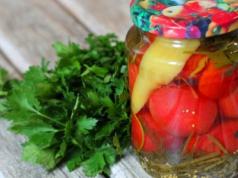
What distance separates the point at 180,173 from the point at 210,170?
0.04 meters

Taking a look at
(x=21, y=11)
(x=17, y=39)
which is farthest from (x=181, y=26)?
(x=21, y=11)

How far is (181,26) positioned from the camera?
660 millimetres

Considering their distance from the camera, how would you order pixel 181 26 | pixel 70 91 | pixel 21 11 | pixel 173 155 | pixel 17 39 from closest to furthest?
pixel 181 26, pixel 173 155, pixel 70 91, pixel 17 39, pixel 21 11

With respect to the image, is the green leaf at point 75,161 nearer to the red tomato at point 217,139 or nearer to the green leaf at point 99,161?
the green leaf at point 99,161

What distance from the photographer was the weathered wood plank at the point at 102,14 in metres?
1.20

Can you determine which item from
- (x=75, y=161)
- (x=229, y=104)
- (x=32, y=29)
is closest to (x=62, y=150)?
(x=75, y=161)

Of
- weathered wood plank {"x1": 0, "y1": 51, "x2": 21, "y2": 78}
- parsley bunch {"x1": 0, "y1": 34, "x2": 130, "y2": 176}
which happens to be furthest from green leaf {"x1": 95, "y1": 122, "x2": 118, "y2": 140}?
weathered wood plank {"x1": 0, "y1": 51, "x2": 21, "y2": 78}

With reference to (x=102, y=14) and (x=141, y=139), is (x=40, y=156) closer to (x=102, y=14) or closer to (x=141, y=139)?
(x=141, y=139)


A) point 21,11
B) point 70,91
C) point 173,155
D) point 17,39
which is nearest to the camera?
point 173,155

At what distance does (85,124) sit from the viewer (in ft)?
2.72

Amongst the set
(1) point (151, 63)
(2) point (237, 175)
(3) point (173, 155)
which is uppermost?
(1) point (151, 63)

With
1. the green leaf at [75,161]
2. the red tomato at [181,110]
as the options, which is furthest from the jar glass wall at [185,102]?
the green leaf at [75,161]

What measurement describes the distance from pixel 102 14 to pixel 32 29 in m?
0.16

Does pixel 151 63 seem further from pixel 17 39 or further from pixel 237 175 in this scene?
pixel 17 39
